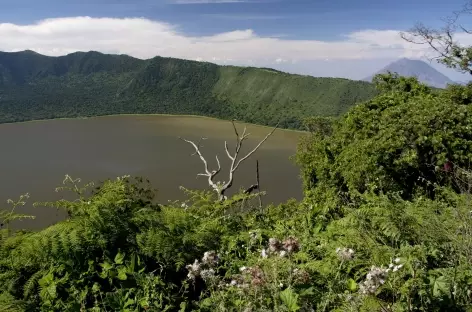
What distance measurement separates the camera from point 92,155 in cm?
5778

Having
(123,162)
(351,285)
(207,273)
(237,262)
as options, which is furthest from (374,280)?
(123,162)

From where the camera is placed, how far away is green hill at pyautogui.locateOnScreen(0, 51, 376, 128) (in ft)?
380

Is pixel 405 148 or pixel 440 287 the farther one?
pixel 405 148

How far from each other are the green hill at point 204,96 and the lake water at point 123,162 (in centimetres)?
3852

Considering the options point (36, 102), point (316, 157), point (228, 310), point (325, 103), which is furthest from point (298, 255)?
point (36, 102)

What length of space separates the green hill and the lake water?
126 ft

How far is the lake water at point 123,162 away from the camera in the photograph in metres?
35.4

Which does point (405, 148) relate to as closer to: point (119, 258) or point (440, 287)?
point (440, 287)

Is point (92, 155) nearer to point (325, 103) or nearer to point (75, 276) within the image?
point (75, 276)

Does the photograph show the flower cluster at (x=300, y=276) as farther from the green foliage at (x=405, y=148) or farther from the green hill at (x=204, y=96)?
the green hill at (x=204, y=96)

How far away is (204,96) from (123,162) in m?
111

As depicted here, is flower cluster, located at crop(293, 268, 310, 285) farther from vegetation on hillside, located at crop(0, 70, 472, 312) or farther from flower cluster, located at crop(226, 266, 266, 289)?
flower cluster, located at crop(226, 266, 266, 289)

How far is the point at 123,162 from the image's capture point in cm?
5144

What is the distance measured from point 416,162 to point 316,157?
405 cm
